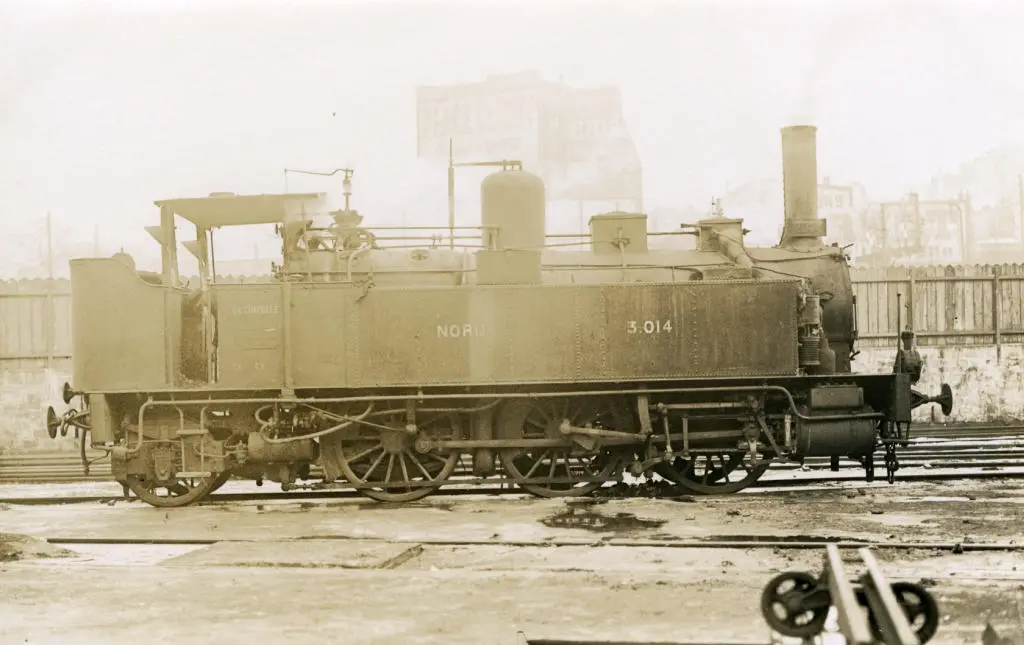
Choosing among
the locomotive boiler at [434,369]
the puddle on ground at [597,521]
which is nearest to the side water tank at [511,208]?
the locomotive boiler at [434,369]

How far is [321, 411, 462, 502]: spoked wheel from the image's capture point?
10.6m

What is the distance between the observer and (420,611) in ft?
19.6

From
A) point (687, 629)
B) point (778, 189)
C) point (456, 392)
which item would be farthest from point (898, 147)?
point (687, 629)

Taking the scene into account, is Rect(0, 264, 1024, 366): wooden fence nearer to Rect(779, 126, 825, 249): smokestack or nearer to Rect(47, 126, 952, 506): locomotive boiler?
Rect(779, 126, 825, 249): smokestack

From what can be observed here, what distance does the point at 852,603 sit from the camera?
10.7 feet

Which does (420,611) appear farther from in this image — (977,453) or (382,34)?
(382,34)

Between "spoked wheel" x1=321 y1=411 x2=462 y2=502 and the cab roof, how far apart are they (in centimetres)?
231

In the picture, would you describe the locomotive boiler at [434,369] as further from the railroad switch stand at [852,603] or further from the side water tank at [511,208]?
the railroad switch stand at [852,603]

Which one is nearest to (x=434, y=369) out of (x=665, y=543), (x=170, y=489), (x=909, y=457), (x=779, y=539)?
(x=170, y=489)

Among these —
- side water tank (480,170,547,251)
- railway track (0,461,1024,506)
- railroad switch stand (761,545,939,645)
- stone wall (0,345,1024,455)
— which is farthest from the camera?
stone wall (0,345,1024,455)

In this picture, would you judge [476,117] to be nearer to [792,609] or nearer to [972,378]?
[972,378]

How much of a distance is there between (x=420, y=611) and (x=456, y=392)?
15.8 feet

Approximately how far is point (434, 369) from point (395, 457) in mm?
1040

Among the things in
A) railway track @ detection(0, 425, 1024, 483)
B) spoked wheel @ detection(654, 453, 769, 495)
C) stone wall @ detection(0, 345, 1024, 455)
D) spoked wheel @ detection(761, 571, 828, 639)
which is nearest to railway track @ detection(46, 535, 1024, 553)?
spoked wheel @ detection(654, 453, 769, 495)
